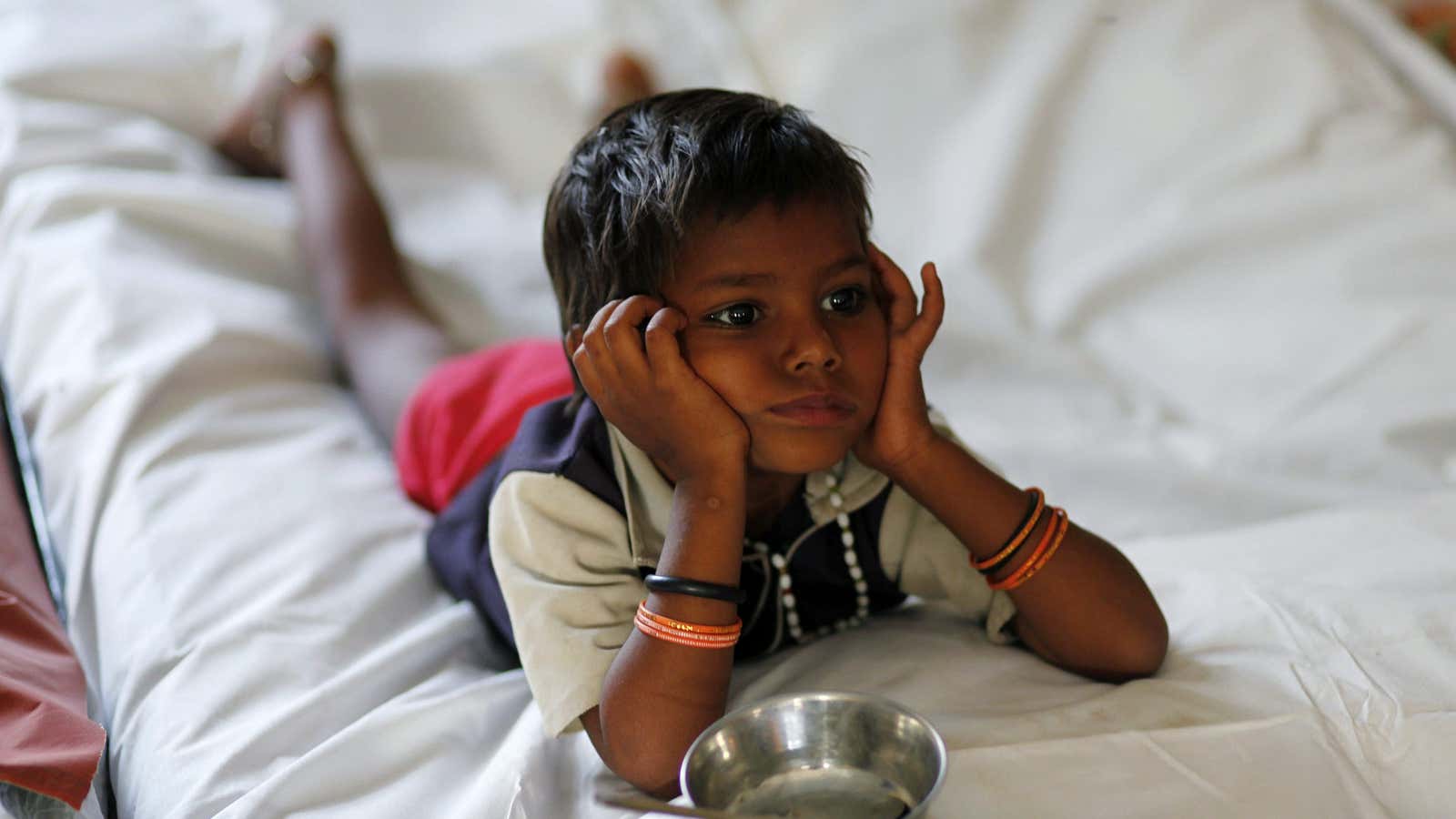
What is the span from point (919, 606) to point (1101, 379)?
492mm

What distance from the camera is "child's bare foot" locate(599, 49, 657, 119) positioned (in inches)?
75.7

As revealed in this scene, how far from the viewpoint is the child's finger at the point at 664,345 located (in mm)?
905

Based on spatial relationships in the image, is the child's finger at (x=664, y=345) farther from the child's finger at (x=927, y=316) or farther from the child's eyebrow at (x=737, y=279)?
the child's finger at (x=927, y=316)

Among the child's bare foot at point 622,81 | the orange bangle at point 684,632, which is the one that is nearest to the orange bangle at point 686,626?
the orange bangle at point 684,632

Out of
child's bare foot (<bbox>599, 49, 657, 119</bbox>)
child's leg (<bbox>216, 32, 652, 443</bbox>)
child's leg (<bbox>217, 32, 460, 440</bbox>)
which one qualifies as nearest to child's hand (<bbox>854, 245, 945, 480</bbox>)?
child's leg (<bbox>216, 32, 652, 443</bbox>)

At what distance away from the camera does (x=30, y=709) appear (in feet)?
3.03

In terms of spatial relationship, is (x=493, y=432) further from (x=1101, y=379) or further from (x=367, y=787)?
(x=1101, y=379)

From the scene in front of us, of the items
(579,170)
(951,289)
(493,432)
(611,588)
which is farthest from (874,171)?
(611,588)

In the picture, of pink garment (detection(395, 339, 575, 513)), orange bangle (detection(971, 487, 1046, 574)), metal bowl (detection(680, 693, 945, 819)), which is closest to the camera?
metal bowl (detection(680, 693, 945, 819))

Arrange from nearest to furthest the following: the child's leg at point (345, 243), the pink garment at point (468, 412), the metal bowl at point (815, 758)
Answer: the metal bowl at point (815, 758)
the pink garment at point (468, 412)
the child's leg at point (345, 243)

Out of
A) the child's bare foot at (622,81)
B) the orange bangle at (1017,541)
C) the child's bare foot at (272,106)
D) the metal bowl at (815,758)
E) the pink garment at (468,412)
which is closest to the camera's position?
the metal bowl at (815,758)

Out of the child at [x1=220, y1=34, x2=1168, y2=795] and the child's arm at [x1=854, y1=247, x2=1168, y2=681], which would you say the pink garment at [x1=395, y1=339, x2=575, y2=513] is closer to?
the child at [x1=220, y1=34, x2=1168, y2=795]

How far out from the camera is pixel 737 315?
93 centimetres

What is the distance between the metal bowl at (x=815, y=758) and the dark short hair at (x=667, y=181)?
32 centimetres
